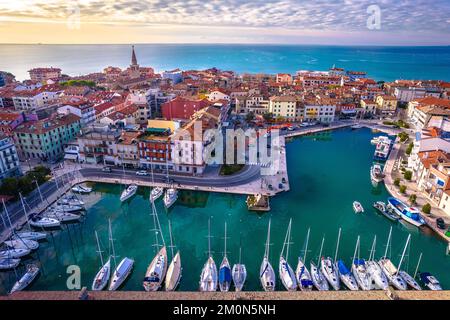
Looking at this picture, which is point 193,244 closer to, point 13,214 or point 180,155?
point 180,155

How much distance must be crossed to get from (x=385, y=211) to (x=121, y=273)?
2960 cm

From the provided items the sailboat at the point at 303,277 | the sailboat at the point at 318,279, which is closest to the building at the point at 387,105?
the sailboat at the point at 303,277

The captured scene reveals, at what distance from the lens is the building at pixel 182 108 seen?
58.7 metres

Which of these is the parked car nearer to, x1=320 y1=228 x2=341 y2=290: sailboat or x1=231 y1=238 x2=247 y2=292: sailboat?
x1=320 y1=228 x2=341 y2=290: sailboat

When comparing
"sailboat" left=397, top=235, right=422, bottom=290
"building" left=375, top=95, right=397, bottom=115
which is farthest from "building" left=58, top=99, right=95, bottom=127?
"building" left=375, top=95, right=397, bottom=115

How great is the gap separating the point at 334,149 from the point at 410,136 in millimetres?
17530

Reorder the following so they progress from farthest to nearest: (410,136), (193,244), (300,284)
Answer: (410,136), (193,244), (300,284)

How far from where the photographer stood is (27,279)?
966 inches

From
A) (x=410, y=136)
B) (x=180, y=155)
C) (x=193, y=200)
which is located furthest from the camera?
(x=410, y=136)

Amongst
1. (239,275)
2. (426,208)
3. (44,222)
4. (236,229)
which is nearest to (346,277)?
(239,275)

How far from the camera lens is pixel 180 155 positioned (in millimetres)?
40562

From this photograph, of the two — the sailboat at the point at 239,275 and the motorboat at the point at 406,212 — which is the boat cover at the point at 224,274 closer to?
the sailboat at the point at 239,275
